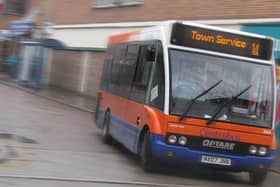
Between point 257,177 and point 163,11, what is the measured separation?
41.7 feet

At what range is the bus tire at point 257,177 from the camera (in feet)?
35.2

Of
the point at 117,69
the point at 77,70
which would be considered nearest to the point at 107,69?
the point at 117,69

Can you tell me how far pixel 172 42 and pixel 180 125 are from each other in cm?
137

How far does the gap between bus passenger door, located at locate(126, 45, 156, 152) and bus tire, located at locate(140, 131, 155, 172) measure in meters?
0.44

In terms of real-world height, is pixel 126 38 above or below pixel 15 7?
below

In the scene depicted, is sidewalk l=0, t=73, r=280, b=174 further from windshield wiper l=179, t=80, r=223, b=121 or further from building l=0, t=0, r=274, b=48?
windshield wiper l=179, t=80, r=223, b=121

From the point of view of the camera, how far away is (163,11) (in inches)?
898

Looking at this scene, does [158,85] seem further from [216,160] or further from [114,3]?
[114,3]

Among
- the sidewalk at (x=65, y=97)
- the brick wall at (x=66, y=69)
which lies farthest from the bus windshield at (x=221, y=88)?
the brick wall at (x=66, y=69)

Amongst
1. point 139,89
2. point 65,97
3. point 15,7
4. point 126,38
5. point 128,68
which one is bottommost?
point 65,97

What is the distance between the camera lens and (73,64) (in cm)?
3050

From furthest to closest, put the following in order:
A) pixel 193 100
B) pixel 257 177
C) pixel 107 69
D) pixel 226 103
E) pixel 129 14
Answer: pixel 129 14
pixel 107 69
pixel 257 177
pixel 226 103
pixel 193 100

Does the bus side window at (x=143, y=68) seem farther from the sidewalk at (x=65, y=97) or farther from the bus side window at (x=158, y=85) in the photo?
the sidewalk at (x=65, y=97)

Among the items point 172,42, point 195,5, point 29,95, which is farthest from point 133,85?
point 29,95
